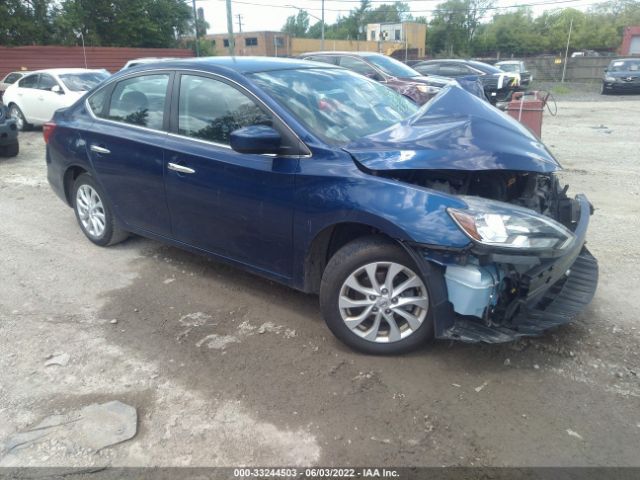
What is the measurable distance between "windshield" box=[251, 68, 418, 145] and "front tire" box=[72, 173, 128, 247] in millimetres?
2058

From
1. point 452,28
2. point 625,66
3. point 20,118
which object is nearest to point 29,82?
point 20,118

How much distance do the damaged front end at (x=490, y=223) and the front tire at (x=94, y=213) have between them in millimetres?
2695

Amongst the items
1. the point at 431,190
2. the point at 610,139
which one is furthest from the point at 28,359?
the point at 610,139

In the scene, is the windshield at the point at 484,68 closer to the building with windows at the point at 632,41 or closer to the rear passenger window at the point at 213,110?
the rear passenger window at the point at 213,110

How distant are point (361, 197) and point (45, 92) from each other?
11593 mm

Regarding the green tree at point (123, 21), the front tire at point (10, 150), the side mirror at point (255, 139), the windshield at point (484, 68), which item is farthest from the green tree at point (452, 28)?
the side mirror at point (255, 139)

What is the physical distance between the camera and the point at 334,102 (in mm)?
3727

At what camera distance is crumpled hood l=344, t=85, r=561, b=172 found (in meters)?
3.04

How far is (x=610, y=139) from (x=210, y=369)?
10445 mm

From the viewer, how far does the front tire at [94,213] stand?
481cm

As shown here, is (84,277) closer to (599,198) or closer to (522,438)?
(522,438)

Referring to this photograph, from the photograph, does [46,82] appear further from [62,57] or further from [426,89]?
[62,57]

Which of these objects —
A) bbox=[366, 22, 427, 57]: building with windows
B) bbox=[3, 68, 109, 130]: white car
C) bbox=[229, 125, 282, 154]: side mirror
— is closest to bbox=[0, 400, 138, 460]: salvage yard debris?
bbox=[229, 125, 282, 154]: side mirror

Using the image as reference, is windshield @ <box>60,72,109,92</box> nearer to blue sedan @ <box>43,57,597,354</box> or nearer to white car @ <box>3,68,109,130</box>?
white car @ <box>3,68,109,130</box>
